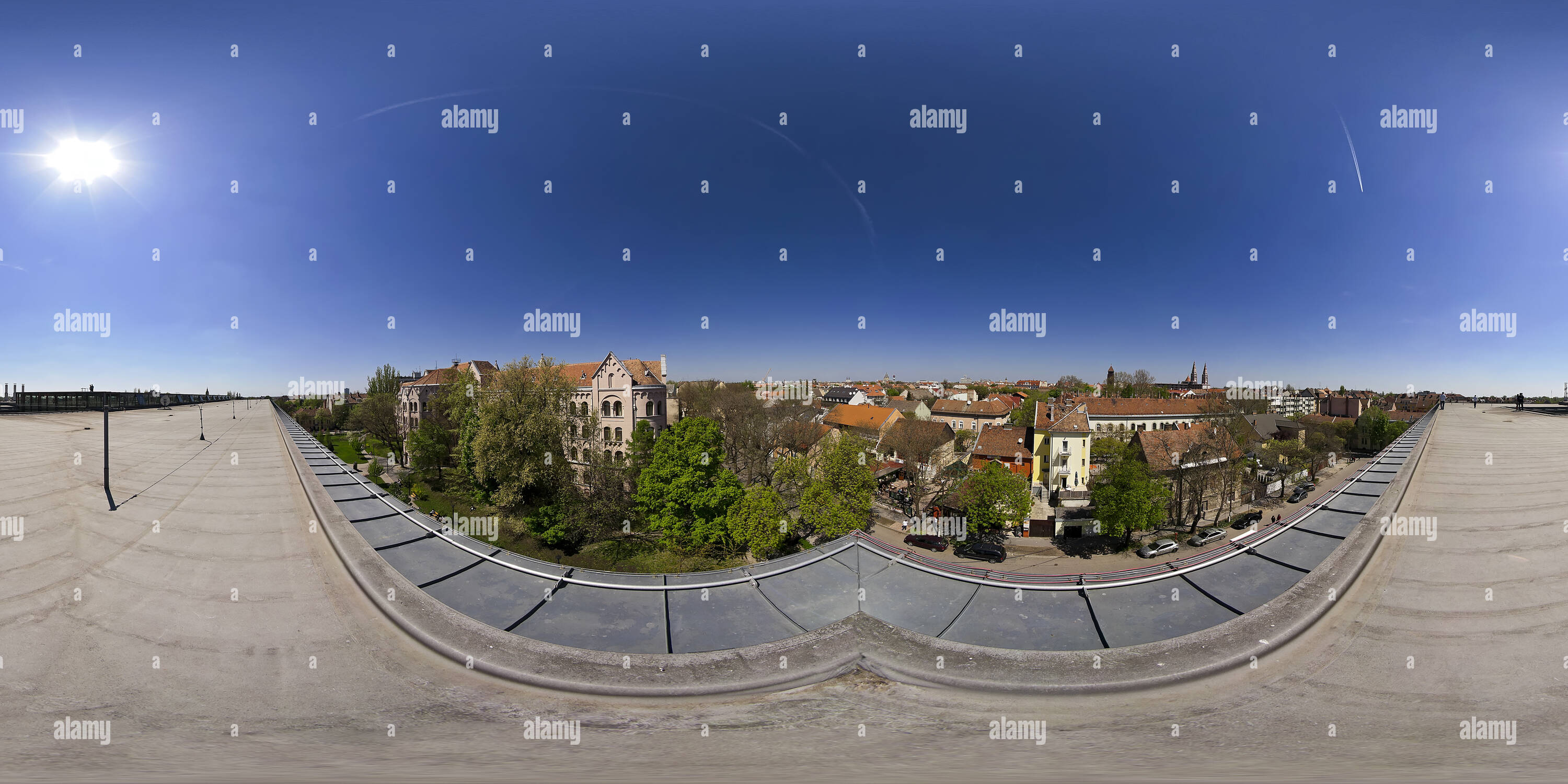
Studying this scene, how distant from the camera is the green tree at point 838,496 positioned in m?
20.9

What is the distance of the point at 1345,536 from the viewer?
4.16 meters

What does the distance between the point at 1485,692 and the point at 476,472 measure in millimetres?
26513

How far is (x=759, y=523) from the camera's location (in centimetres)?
1911

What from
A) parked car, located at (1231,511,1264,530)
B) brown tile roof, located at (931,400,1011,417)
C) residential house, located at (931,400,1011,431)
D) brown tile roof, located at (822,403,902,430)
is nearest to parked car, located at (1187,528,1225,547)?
parked car, located at (1231,511,1264,530)

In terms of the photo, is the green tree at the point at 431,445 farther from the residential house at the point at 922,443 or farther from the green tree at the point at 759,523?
the residential house at the point at 922,443

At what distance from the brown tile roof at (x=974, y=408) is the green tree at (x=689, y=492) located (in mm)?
37252

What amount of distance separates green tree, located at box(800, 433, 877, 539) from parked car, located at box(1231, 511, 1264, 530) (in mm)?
21882

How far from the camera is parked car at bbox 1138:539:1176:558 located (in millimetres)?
22969

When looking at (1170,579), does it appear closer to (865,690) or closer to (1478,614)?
(1478,614)

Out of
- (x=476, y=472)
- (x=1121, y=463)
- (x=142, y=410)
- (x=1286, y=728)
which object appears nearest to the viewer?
(x=1286, y=728)

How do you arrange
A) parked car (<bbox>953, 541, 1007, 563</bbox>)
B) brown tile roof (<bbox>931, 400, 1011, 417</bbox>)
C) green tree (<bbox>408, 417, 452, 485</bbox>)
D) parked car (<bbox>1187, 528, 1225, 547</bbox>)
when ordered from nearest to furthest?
parked car (<bbox>953, 541, 1007, 563</bbox>), parked car (<bbox>1187, 528, 1225, 547</bbox>), green tree (<bbox>408, 417, 452, 485</bbox>), brown tile roof (<bbox>931, 400, 1011, 417</bbox>)

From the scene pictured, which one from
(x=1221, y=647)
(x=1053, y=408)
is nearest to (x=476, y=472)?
(x=1221, y=647)

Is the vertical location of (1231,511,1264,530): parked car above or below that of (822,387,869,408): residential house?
below

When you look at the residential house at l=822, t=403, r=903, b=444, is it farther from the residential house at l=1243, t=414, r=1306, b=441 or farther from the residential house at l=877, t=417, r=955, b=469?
the residential house at l=1243, t=414, r=1306, b=441
